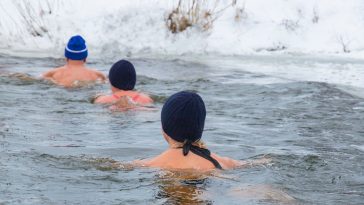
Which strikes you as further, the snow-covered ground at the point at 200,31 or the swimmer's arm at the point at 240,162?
the snow-covered ground at the point at 200,31

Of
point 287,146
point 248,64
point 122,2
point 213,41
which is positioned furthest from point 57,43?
point 287,146

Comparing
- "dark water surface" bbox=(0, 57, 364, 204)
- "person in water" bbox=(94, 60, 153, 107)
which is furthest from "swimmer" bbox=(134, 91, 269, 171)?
"person in water" bbox=(94, 60, 153, 107)

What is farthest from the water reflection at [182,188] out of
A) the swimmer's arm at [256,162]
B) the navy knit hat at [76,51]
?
the navy knit hat at [76,51]

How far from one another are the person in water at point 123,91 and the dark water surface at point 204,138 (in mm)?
220

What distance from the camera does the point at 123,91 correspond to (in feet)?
34.9

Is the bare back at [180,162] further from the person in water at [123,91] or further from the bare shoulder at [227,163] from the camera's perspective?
the person in water at [123,91]

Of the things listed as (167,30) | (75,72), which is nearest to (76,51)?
(75,72)

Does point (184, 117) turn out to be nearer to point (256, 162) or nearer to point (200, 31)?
point (256, 162)

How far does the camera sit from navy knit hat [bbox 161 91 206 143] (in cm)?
618

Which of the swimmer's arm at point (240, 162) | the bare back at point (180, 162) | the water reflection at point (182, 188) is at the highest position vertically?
the bare back at point (180, 162)

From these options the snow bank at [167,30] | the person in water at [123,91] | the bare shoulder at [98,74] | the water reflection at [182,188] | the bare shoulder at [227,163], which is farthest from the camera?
the snow bank at [167,30]

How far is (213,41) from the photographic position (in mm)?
17766

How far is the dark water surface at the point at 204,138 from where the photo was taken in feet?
19.4

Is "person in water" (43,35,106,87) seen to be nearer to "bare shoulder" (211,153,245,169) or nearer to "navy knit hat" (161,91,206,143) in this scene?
"bare shoulder" (211,153,245,169)
